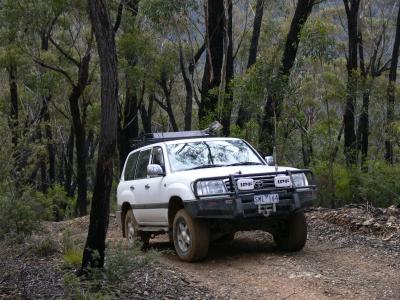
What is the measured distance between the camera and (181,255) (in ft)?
29.4

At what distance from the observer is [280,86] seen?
1355cm

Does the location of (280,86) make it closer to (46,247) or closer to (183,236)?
(183,236)

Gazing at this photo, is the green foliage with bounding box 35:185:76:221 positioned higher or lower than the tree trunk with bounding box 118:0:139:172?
lower

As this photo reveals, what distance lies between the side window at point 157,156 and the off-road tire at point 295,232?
2.19 m

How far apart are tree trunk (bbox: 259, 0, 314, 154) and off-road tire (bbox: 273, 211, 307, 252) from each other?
496 cm

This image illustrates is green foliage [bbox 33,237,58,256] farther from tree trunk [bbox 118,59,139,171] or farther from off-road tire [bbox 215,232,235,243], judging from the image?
tree trunk [bbox 118,59,139,171]

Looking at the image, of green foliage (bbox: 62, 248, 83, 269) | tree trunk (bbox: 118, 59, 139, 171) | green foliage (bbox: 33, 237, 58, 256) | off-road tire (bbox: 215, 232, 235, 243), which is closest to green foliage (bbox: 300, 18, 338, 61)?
off-road tire (bbox: 215, 232, 235, 243)

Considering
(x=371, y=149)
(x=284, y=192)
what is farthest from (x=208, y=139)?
(x=371, y=149)

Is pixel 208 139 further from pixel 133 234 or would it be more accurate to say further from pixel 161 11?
pixel 161 11

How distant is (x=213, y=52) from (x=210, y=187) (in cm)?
1096

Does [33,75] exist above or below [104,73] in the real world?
above

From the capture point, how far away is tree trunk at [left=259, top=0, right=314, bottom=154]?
44.7ft

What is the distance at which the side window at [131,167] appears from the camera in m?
11.3

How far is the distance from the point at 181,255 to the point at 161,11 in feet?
34.5
